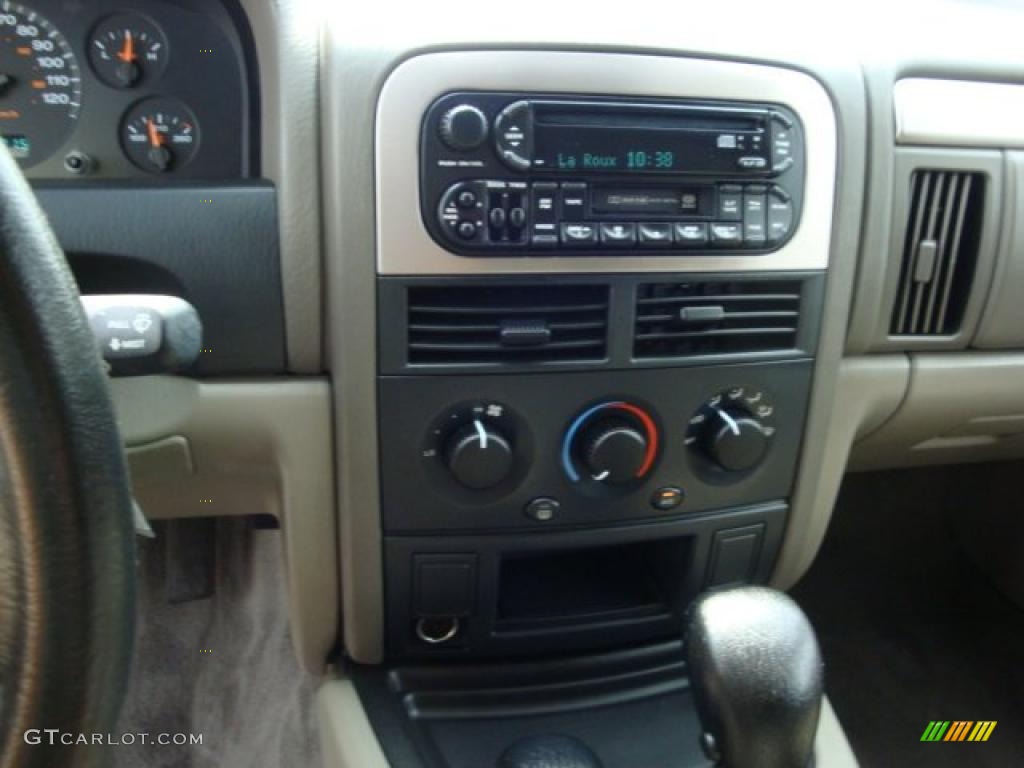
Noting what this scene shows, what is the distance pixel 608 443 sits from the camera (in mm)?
805

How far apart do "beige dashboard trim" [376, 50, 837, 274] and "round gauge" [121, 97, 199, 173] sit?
205 mm

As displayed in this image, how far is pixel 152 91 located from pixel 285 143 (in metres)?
0.15

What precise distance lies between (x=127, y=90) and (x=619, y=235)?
426 millimetres

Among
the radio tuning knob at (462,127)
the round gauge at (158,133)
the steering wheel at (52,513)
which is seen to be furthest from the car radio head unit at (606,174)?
the steering wheel at (52,513)

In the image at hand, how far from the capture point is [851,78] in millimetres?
834

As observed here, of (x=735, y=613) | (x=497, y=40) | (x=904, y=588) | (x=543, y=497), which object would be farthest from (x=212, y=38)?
(x=904, y=588)

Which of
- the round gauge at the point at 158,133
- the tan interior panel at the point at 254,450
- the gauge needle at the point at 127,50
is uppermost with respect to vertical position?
the gauge needle at the point at 127,50

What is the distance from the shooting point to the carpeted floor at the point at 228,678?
4.34 ft

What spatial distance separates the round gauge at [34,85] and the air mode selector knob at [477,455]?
41 cm

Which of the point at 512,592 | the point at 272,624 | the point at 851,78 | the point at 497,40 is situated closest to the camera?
the point at 497,40

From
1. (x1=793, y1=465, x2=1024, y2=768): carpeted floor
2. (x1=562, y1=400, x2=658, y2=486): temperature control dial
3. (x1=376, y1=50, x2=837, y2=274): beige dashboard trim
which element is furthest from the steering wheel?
(x1=793, y1=465, x2=1024, y2=768): carpeted floor

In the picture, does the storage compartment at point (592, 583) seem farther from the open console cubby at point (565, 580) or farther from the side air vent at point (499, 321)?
the side air vent at point (499, 321)

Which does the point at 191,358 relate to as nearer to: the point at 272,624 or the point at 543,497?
the point at 543,497

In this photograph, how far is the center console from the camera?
73 centimetres
